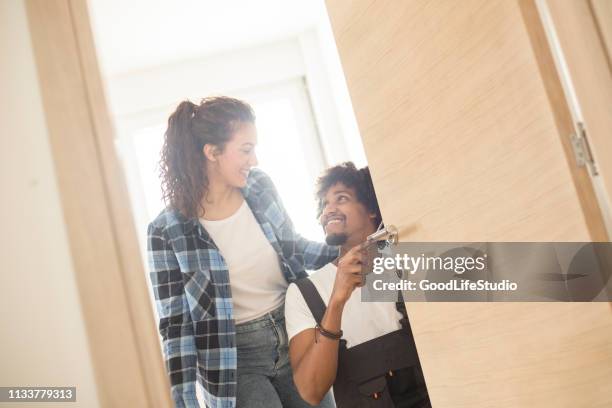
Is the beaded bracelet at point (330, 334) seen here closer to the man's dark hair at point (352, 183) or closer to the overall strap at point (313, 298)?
the overall strap at point (313, 298)

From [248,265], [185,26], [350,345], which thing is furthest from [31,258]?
[185,26]

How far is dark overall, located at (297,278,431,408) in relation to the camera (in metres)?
1.45

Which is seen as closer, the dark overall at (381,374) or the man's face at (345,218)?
the dark overall at (381,374)

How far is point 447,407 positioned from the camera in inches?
49.6

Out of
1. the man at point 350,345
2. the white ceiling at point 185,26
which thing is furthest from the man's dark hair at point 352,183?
the white ceiling at point 185,26

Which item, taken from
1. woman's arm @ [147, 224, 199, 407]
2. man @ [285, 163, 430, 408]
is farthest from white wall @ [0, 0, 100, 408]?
man @ [285, 163, 430, 408]

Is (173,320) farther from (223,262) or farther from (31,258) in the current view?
(31,258)

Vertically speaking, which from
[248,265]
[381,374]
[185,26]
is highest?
[185,26]

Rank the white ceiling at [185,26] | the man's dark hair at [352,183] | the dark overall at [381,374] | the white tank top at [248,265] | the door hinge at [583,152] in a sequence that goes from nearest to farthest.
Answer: the door hinge at [583,152]
the dark overall at [381,374]
the white tank top at [248,265]
the man's dark hair at [352,183]
the white ceiling at [185,26]

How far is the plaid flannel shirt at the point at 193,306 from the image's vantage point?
1.48m

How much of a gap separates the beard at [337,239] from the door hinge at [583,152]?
85 centimetres

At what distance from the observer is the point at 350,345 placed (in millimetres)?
1518

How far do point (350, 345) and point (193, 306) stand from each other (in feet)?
1.41

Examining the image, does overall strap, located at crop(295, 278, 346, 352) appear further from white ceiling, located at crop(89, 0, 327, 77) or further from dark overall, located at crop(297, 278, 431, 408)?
white ceiling, located at crop(89, 0, 327, 77)
